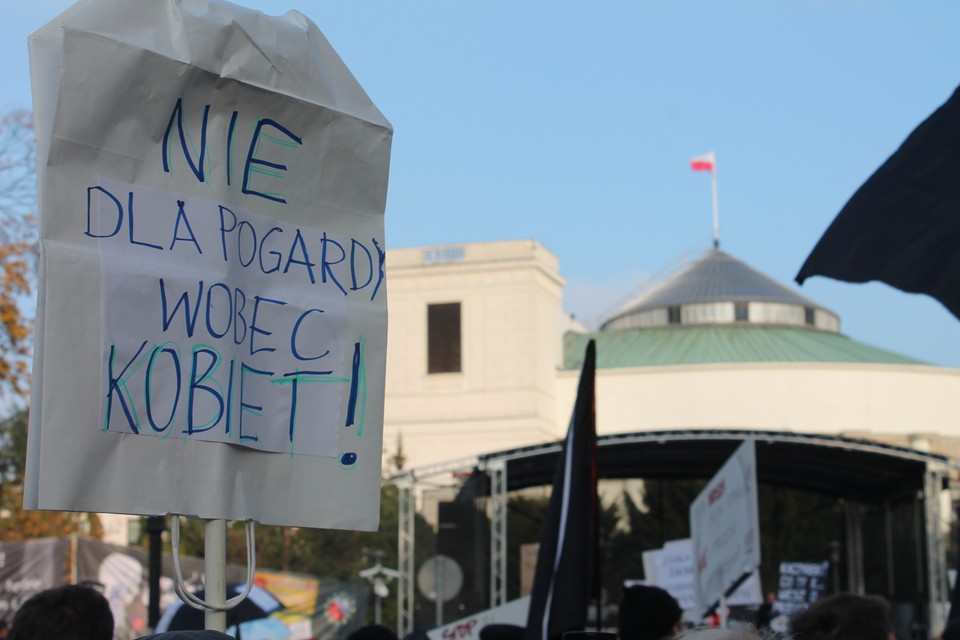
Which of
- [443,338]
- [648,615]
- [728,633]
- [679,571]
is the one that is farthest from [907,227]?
[443,338]

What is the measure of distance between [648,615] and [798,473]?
857 inches

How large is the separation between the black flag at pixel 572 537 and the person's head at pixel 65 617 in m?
1.71

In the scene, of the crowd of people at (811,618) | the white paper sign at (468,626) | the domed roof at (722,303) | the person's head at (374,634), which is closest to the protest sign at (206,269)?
the crowd of people at (811,618)

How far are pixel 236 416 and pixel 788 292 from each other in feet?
221

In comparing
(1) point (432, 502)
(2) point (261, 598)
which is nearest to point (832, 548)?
(1) point (432, 502)

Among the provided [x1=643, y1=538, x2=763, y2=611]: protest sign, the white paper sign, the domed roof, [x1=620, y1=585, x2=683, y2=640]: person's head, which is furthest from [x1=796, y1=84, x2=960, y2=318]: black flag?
the domed roof

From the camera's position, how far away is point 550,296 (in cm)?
5866

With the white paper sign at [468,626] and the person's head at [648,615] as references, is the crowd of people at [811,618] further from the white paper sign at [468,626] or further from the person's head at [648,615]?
the white paper sign at [468,626]

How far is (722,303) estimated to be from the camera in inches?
2603

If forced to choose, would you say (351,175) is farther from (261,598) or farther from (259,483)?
(261,598)

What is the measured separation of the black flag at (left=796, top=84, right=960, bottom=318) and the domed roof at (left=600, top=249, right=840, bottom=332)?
62.1 m

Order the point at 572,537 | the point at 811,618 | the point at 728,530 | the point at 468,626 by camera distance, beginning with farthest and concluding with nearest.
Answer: the point at 468,626
the point at 728,530
the point at 572,537
the point at 811,618

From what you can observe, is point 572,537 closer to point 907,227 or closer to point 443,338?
point 907,227

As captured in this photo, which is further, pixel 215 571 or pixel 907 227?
pixel 907 227
